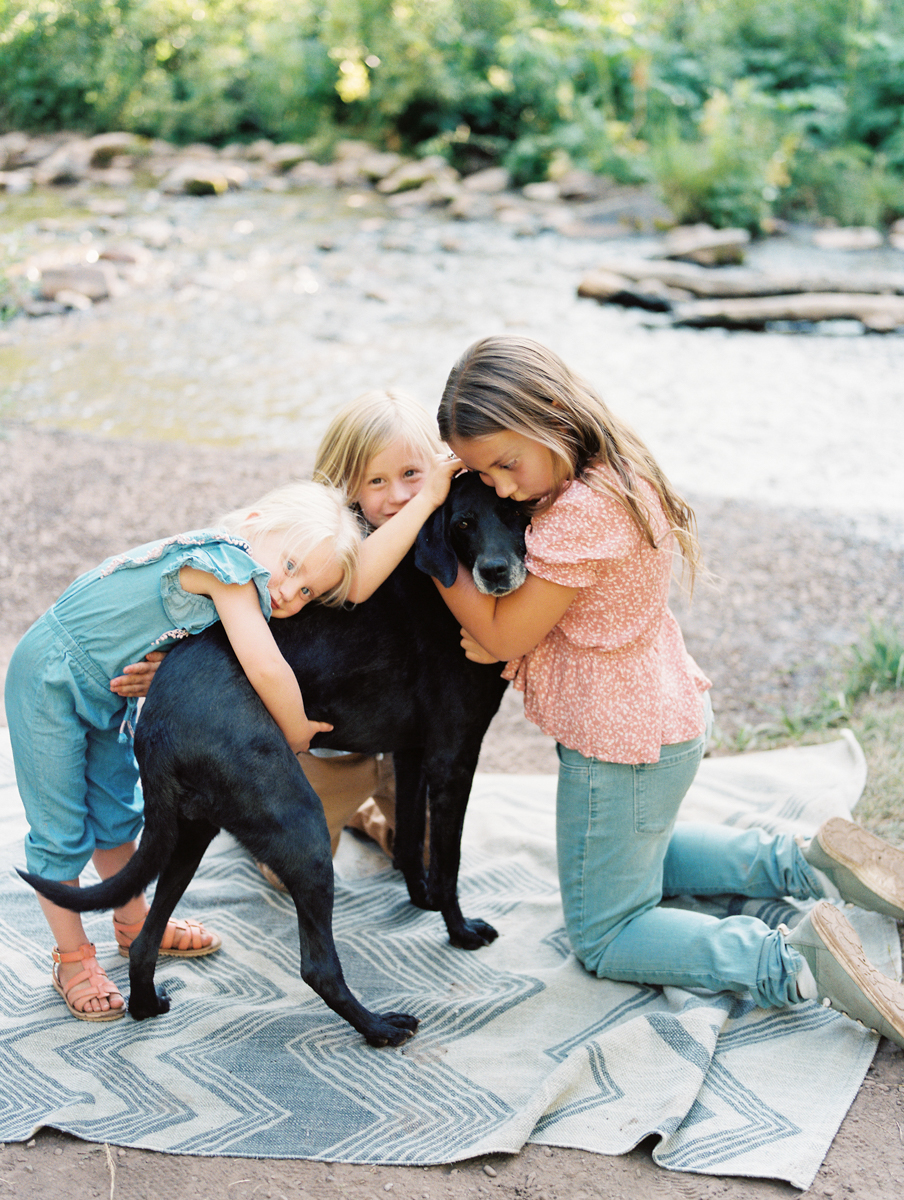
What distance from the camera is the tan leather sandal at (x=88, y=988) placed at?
85.7 inches

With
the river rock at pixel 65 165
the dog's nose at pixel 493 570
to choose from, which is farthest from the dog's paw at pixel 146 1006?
the river rock at pixel 65 165

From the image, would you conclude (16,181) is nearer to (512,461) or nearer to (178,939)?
(178,939)

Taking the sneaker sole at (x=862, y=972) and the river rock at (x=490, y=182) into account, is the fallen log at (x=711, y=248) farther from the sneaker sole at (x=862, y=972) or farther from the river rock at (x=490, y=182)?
the sneaker sole at (x=862, y=972)

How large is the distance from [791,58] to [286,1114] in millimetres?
15404

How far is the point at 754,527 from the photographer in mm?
4867

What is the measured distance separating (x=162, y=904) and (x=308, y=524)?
869mm

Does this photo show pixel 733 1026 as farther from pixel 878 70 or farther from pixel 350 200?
pixel 878 70

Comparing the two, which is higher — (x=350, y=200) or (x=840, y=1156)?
(x=350, y=200)

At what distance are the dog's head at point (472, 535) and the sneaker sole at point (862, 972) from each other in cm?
97

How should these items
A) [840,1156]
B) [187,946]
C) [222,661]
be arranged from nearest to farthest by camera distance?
[840,1156] < [222,661] < [187,946]

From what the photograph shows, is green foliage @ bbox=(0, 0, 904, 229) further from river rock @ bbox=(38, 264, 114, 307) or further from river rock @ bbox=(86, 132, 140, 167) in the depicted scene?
river rock @ bbox=(38, 264, 114, 307)

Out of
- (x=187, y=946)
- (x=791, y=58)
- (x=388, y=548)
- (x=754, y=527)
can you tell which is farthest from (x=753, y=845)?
(x=791, y=58)

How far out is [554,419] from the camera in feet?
6.66

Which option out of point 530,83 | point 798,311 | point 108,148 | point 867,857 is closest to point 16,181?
point 108,148
